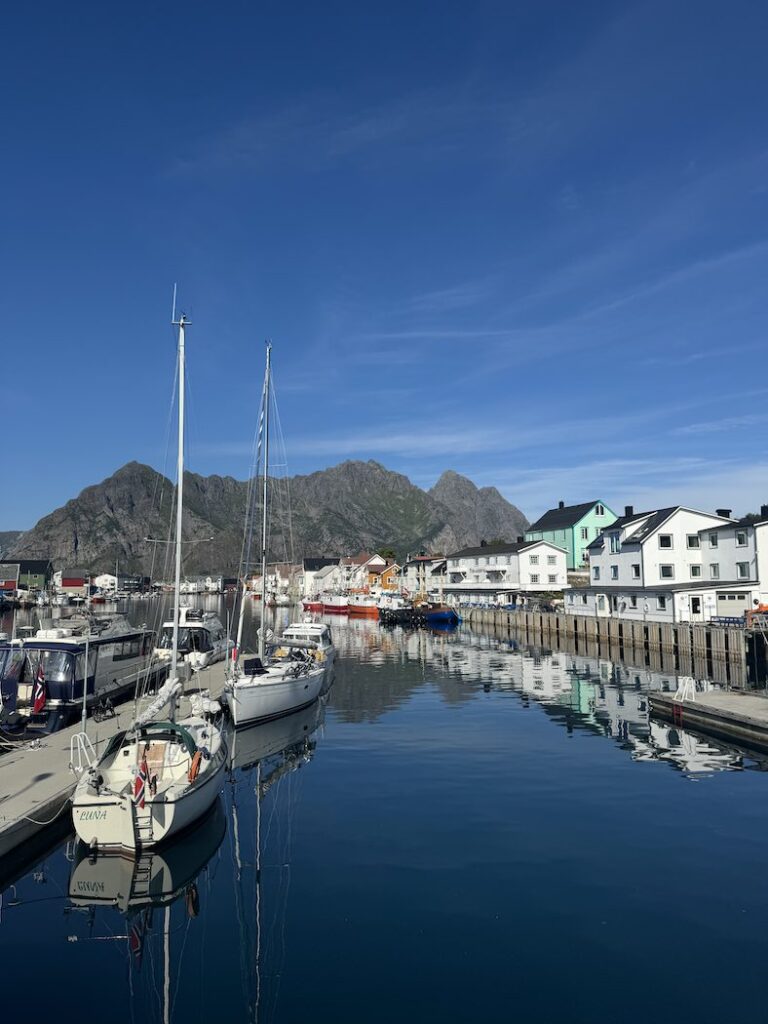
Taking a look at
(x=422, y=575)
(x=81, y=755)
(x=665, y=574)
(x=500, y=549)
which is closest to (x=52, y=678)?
(x=81, y=755)

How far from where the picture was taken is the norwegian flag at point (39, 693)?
99.6 feet

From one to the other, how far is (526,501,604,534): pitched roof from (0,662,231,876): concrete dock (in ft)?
346

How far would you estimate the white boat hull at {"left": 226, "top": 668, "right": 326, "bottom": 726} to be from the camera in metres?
33.6

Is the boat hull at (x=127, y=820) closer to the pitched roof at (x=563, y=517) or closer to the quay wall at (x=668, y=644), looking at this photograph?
the quay wall at (x=668, y=644)

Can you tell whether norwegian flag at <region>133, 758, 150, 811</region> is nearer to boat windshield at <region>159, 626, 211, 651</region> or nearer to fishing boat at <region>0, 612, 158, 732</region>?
fishing boat at <region>0, 612, 158, 732</region>

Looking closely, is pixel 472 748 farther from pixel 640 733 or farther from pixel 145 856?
pixel 145 856

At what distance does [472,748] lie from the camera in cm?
3094

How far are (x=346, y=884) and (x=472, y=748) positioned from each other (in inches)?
574

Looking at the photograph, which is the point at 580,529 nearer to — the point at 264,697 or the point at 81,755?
the point at 264,697

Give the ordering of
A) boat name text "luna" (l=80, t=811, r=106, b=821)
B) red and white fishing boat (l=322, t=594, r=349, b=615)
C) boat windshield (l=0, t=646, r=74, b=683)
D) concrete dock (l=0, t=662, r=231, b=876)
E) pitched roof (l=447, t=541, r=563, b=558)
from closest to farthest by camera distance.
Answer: boat name text "luna" (l=80, t=811, r=106, b=821) → concrete dock (l=0, t=662, r=231, b=876) → boat windshield (l=0, t=646, r=74, b=683) → pitched roof (l=447, t=541, r=563, b=558) → red and white fishing boat (l=322, t=594, r=349, b=615)

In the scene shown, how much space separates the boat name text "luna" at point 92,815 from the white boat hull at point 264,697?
15.5 metres

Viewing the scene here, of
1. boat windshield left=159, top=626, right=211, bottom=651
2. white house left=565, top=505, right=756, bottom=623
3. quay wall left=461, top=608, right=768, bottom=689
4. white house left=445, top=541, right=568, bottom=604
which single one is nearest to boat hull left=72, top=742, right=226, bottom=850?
boat windshield left=159, top=626, right=211, bottom=651

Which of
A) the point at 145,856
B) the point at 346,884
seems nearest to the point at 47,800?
the point at 145,856

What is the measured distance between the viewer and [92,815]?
57.8 ft
